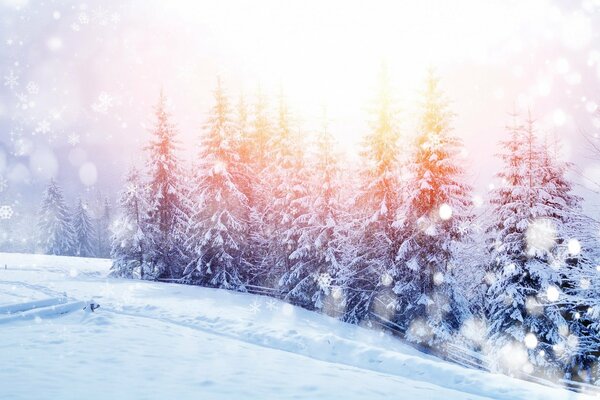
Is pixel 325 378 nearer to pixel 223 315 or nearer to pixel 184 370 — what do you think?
pixel 184 370

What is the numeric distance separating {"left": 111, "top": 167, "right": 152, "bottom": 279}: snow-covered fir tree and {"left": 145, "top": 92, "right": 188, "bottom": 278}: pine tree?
602 millimetres

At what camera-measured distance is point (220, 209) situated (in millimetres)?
28203

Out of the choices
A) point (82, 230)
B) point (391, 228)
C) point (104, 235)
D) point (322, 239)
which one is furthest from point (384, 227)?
point (104, 235)

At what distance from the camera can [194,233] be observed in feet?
95.9

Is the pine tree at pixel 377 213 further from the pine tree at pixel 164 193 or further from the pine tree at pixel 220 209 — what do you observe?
the pine tree at pixel 164 193

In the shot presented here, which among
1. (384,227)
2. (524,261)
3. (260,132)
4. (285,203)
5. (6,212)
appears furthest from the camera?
(6,212)

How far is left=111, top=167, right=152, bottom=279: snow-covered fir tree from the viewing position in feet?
103

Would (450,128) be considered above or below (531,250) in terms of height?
above

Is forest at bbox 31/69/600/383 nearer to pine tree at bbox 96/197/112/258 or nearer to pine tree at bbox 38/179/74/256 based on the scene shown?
pine tree at bbox 38/179/74/256

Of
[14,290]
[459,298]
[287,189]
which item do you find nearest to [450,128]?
[459,298]

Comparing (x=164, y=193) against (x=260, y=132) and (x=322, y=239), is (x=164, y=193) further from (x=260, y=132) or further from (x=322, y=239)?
(x=322, y=239)

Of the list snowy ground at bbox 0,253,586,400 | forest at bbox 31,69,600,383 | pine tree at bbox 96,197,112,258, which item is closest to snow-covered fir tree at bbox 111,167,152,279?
forest at bbox 31,69,600,383

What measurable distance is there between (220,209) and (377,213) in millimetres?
11044

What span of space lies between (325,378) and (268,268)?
19.8 metres
